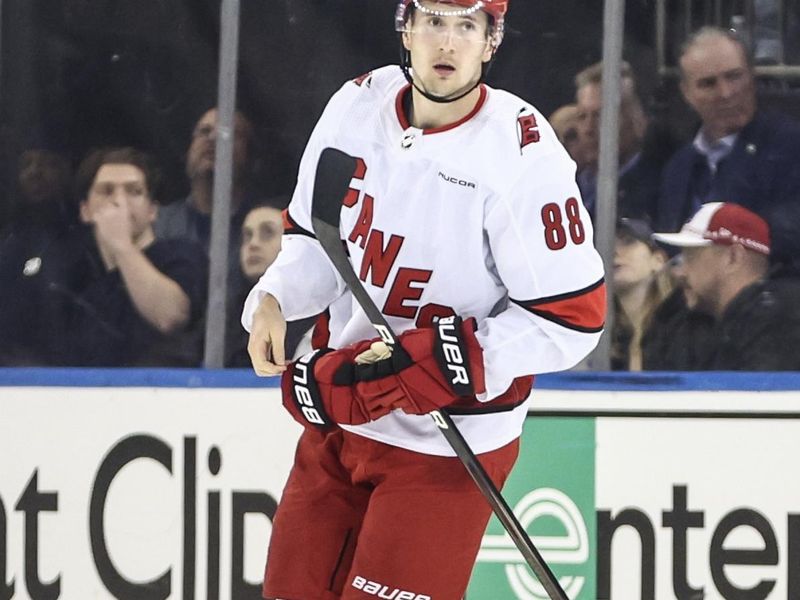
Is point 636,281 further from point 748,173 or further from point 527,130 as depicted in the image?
point 527,130

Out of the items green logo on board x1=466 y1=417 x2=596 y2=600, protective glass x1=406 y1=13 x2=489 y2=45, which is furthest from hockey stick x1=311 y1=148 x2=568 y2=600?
green logo on board x1=466 y1=417 x2=596 y2=600

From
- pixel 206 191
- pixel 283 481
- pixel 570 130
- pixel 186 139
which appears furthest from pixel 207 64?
pixel 283 481

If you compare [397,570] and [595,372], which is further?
[595,372]

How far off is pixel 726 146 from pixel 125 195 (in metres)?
1.32

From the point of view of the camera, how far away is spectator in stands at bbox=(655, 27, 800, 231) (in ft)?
Result: 10.5

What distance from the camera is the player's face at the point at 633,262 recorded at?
325 centimetres

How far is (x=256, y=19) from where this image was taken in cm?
344

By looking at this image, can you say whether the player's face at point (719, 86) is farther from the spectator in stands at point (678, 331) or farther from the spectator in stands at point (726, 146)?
the spectator in stands at point (678, 331)

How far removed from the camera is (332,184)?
7.49 feet

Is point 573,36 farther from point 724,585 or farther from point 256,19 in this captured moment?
point 724,585

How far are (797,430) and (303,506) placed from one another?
1.24 meters

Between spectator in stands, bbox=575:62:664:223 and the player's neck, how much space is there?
0.98 m

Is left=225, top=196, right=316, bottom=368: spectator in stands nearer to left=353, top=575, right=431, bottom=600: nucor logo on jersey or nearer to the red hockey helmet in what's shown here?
the red hockey helmet

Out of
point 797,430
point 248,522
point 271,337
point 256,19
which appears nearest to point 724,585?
point 797,430
